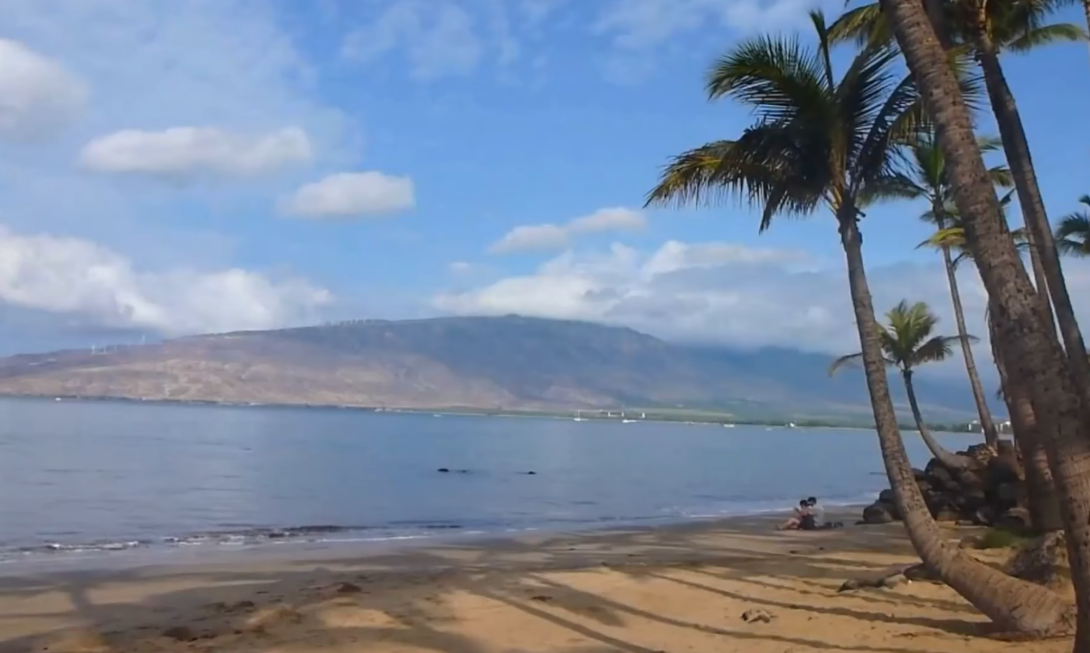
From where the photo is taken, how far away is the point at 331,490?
1337 inches

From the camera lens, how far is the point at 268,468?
142ft

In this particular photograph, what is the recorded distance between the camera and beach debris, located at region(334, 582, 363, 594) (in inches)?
429

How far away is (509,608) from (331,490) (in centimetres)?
2565

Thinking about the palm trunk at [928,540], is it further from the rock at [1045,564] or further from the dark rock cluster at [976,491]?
the dark rock cluster at [976,491]

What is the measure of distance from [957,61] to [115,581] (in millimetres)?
11422

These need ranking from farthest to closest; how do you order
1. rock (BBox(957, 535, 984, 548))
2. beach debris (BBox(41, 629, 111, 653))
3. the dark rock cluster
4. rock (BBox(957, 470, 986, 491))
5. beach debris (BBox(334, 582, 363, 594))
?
1. rock (BBox(957, 470, 986, 491))
2. the dark rock cluster
3. rock (BBox(957, 535, 984, 548))
4. beach debris (BBox(334, 582, 363, 594))
5. beach debris (BBox(41, 629, 111, 653))

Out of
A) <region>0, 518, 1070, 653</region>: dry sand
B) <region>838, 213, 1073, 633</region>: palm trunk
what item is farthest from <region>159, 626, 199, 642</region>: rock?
<region>838, 213, 1073, 633</region>: palm trunk

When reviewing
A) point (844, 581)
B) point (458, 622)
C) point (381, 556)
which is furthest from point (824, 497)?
point (458, 622)

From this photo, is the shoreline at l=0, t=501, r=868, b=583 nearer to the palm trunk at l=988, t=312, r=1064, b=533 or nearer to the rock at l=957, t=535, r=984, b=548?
the rock at l=957, t=535, r=984, b=548

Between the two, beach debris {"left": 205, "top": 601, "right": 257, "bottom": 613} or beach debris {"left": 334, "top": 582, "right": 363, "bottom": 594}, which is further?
beach debris {"left": 334, "top": 582, "right": 363, "bottom": 594}

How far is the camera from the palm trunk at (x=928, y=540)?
22.6 feet

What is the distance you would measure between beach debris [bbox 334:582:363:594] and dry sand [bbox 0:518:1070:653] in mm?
47

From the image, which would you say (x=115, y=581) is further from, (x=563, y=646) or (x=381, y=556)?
(x=563, y=646)

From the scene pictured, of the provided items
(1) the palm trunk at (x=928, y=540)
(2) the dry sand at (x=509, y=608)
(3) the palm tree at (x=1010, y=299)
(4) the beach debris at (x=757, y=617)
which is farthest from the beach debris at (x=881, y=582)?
(3) the palm tree at (x=1010, y=299)
